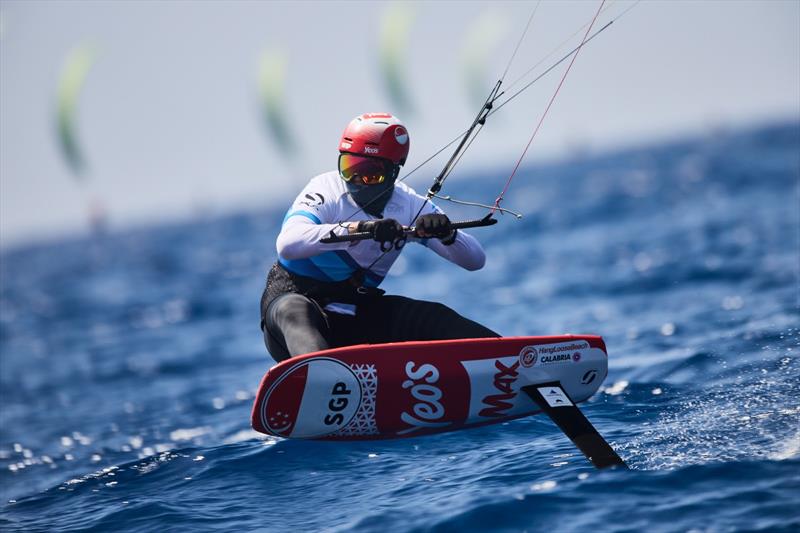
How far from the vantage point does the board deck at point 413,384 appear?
487 centimetres

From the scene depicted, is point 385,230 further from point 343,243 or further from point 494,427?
point 494,427

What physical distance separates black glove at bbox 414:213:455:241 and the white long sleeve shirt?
202 millimetres

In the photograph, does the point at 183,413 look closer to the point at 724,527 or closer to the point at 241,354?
the point at 241,354

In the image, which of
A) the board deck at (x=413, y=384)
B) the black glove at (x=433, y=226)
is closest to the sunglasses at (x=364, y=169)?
the black glove at (x=433, y=226)

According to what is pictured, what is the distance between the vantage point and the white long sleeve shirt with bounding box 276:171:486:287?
528 centimetres

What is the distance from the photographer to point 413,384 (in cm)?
504

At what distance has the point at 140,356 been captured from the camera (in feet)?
45.0

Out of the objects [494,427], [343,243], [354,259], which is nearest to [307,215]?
[343,243]

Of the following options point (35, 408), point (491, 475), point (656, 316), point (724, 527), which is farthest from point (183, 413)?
point (724, 527)

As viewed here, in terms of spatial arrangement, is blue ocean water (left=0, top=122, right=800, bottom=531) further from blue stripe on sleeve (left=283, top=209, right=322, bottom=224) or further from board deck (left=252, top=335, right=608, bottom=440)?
blue stripe on sleeve (left=283, top=209, right=322, bottom=224)

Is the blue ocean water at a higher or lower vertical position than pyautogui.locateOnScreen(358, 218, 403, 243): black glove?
lower

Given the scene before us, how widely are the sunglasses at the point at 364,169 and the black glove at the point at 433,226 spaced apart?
55 centimetres

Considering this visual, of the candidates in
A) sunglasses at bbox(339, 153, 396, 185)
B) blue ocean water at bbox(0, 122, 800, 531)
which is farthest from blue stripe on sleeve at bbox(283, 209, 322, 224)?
blue ocean water at bbox(0, 122, 800, 531)

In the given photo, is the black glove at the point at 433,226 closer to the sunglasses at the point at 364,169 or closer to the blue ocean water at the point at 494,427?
the sunglasses at the point at 364,169
